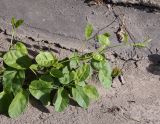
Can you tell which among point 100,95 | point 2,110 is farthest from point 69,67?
point 2,110

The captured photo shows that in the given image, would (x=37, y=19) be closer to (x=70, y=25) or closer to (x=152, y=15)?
(x=70, y=25)

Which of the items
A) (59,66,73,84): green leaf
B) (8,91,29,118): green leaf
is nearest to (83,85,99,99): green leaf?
(59,66,73,84): green leaf

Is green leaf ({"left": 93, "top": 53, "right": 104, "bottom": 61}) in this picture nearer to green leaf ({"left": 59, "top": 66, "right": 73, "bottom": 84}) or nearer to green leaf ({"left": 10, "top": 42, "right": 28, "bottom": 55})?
green leaf ({"left": 59, "top": 66, "right": 73, "bottom": 84})

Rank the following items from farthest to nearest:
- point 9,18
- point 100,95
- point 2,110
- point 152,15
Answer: point 152,15 → point 9,18 → point 100,95 → point 2,110

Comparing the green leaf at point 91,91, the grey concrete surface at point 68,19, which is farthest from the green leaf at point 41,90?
the grey concrete surface at point 68,19

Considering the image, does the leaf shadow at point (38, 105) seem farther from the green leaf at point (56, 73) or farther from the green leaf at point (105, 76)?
the green leaf at point (105, 76)

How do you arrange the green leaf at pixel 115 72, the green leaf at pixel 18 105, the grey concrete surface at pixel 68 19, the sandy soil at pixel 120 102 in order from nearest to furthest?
the green leaf at pixel 18 105 < the sandy soil at pixel 120 102 < the green leaf at pixel 115 72 < the grey concrete surface at pixel 68 19
